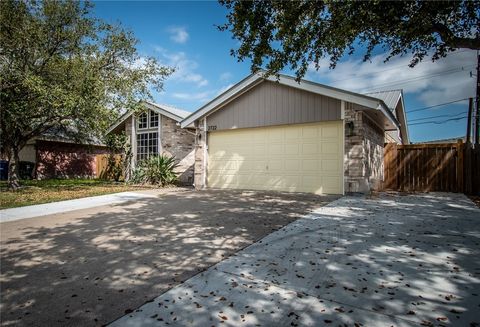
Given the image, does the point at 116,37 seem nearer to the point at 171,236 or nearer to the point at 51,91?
the point at 51,91

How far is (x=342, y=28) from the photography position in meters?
5.52

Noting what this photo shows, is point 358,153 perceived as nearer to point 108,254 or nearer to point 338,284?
point 338,284

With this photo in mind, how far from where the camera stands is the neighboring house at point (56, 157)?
18.8 meters

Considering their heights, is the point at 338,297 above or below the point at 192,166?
below

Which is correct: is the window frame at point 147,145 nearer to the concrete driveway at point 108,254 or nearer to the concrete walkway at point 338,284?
the concrete driveway at point 108,254

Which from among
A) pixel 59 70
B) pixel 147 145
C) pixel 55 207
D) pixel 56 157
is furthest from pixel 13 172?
pixel 56 157

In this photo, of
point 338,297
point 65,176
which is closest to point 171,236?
point 338,297

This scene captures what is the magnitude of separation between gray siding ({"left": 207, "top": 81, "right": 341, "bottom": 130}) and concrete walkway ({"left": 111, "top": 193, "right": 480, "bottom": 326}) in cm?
569

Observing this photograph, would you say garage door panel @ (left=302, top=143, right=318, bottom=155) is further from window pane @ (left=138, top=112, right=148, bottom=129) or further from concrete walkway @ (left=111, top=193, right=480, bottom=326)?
window pane @ (left=138, top=112, right=148, bottom=129)

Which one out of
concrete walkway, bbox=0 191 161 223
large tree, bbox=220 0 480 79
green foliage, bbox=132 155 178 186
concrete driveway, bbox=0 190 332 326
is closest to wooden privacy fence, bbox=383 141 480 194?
large tree, bbox=220 0 480 79

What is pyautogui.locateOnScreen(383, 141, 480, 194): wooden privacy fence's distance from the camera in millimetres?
10156

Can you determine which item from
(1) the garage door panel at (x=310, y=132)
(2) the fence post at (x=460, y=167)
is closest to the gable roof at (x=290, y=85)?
(1) the garage door panel at (x=310, y=132)

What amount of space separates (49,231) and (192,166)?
967 centimetres

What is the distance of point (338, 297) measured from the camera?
8.51ft
